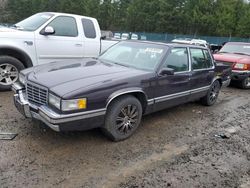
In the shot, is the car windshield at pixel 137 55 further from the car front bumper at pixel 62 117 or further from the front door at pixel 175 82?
the car front bumper at pixel 62 117

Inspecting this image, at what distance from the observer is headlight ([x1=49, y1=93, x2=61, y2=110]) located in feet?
11.3

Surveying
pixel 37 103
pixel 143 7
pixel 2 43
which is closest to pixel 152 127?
pixel 37 103

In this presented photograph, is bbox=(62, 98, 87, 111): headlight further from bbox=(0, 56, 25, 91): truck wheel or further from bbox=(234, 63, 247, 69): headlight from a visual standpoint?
bbox=(234, 63, 247, 69): headlight

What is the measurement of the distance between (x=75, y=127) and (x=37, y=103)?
718 mm

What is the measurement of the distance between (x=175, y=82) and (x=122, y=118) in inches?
55.8

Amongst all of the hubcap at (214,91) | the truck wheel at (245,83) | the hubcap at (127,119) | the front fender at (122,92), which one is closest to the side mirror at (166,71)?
the front fender at (122,92)

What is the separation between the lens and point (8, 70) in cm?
620

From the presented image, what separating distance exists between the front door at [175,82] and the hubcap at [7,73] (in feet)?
11.9

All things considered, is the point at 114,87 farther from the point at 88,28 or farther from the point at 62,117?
the point at 88,28

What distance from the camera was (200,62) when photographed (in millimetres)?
5852

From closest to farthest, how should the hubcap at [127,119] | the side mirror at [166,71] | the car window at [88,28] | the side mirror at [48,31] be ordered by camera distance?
the hubcap at [127,119] < the side mirror at [166,71] < the side mirror at [48,31] < the car window at [88,28]

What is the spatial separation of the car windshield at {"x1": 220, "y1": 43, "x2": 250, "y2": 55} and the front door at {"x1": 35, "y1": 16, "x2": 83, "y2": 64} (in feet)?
19.9

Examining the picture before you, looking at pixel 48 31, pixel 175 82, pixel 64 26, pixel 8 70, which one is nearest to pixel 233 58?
pixel 175 82

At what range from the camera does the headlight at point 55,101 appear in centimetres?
345
